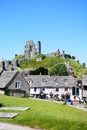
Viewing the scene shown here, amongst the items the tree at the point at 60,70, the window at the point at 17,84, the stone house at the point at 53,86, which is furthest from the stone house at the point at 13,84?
the tree at the point at 60,70

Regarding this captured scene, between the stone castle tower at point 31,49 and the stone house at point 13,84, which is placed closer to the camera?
the stone house at point 13,84

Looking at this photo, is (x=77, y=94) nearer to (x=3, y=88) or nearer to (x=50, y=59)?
(x=3, y=88)

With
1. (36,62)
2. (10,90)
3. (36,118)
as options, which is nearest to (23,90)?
(10,90)

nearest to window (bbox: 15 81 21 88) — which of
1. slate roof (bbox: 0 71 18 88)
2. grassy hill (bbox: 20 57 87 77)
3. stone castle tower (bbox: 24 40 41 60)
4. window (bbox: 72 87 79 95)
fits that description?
slate roof (bbox: 0 71 18 88)

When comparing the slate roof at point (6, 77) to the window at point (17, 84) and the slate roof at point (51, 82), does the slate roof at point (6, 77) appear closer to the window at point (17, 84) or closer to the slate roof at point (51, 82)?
the window at point (17, 84)

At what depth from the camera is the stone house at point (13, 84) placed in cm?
8537

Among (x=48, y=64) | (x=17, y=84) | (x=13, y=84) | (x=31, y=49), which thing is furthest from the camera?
(x=31, y=49)

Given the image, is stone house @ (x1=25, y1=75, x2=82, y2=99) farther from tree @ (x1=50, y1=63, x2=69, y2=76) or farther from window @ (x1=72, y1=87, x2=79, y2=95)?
tree @ (x1=50, y1=63, x2=69, y2=76)

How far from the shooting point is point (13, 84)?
285ft

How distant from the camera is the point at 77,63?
194000mm

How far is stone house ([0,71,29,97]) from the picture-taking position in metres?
85.4

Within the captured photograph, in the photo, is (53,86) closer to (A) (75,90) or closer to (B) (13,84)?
(A) (75,90)

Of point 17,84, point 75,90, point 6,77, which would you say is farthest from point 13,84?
point 75,90

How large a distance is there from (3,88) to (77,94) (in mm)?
31014
